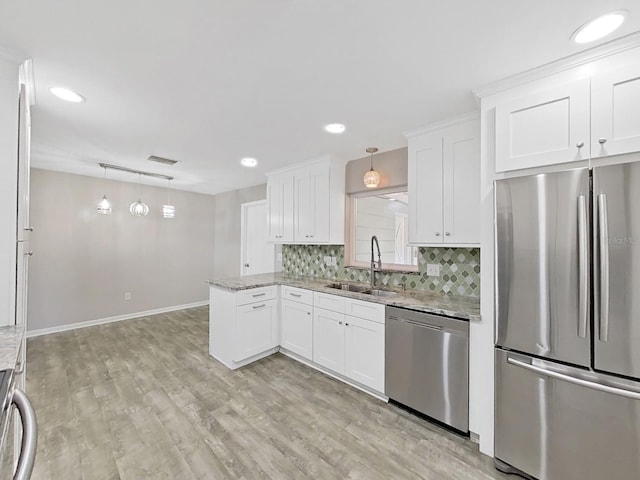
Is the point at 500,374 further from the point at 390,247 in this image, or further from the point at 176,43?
the point at 176,43

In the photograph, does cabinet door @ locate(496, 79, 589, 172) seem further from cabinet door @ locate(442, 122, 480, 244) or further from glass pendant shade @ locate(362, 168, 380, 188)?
glass pendant shade @ locate(362, 168, 380, 188)

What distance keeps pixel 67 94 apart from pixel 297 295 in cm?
258

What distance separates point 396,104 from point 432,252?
1.44m

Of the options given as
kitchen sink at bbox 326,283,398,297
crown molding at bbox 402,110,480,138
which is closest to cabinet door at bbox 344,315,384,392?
kitchen sink at bbox 326,283,398,297

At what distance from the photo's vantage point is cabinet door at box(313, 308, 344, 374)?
2.71 m

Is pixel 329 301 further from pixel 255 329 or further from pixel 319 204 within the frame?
pixel 319 204

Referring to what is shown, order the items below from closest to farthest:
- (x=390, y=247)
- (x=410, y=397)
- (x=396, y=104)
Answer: (x=396, y=104)
(x=410, y=397)
(x=390, y=247)

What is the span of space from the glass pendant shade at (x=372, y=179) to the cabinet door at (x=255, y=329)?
178 centimetres

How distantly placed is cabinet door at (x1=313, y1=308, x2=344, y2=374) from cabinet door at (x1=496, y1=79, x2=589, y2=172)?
6.25 feet

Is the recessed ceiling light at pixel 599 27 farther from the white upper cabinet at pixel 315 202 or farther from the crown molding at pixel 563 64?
the white upper cabinet at pixel 315 202

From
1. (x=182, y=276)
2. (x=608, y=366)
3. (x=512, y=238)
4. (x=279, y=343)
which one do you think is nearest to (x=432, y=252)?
(x=512, y=238)

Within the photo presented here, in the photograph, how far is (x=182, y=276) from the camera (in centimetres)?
549

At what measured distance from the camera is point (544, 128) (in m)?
1.61

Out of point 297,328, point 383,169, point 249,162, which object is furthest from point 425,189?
point 249,162
